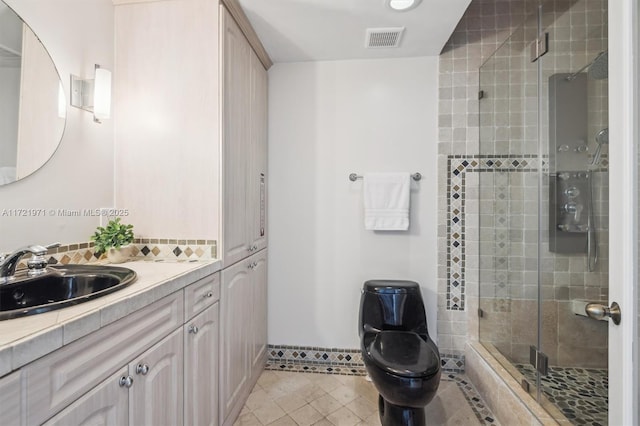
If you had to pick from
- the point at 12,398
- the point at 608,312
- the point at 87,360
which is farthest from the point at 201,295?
the point at 608,312

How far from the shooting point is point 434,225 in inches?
77.8

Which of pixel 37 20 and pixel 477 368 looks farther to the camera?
pixel 477 368

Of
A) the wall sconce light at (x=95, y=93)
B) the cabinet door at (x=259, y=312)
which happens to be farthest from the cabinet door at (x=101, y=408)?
the wall sconce light at (x=95, y=93)

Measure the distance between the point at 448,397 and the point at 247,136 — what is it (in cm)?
195

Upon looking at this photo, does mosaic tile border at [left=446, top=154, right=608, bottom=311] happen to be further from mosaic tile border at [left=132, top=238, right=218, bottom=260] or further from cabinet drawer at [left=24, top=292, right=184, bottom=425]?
cabinet drawer at [left=24, top=292, right=184, bottom=425]

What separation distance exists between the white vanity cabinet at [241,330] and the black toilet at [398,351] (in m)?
0.66

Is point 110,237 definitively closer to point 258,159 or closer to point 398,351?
point 258,159

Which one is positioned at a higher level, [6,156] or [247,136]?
[247,136]

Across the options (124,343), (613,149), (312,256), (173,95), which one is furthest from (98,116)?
(613,149)

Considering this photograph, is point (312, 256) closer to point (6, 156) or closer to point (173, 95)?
point (173, 95)

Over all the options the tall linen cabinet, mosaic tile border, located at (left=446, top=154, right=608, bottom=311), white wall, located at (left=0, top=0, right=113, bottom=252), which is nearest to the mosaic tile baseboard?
mosaic tile border, located at (left=446, top=154, right=608, bottom=311)

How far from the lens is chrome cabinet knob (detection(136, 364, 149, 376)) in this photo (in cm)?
83

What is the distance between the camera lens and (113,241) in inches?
49.2

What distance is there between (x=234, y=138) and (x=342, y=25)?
0.89 m
